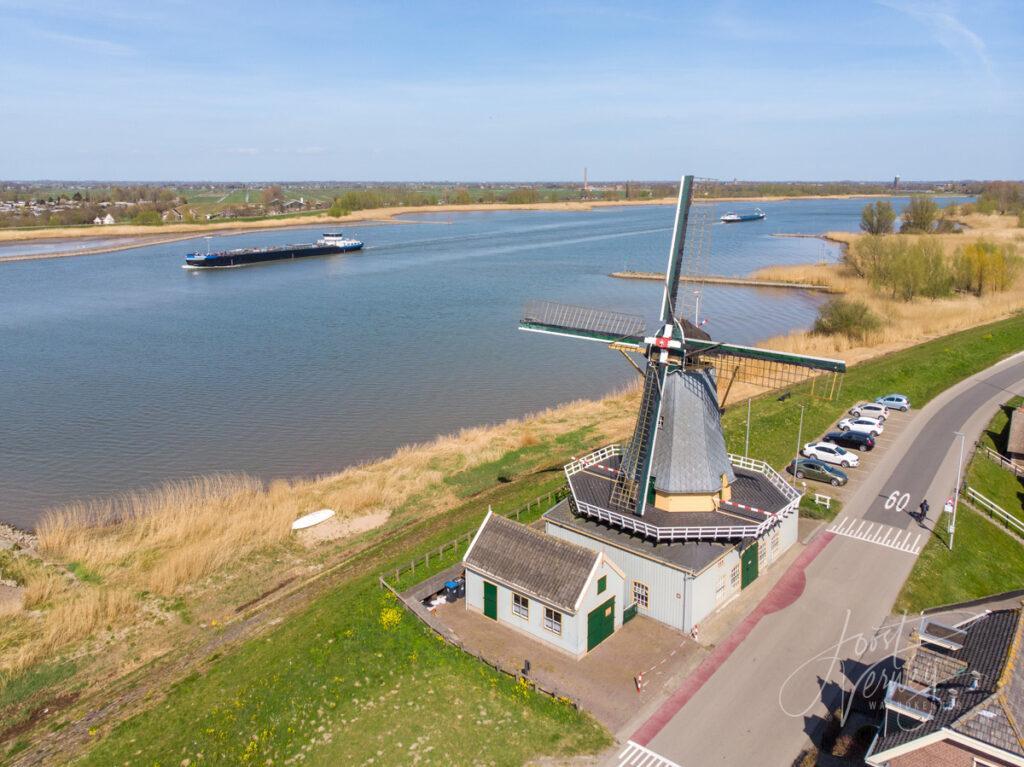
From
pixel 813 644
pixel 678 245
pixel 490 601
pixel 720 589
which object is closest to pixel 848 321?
pixel 678 245

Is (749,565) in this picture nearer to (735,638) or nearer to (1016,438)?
(735,638)

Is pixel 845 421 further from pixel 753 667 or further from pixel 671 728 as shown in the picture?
pixel 671 728

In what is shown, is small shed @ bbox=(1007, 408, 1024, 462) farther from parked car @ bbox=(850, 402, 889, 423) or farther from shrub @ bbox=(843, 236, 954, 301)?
shrub @ bbox=(843, 236, 954, 301)

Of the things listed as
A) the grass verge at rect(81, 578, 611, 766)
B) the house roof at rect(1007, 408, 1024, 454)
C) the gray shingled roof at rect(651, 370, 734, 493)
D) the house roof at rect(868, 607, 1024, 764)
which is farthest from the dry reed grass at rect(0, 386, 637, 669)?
the house roof at rect(868, 607, 1024, 764)

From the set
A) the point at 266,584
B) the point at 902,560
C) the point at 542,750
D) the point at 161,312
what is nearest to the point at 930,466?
the point at 902,560

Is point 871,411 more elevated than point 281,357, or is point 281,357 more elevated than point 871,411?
point 281,357

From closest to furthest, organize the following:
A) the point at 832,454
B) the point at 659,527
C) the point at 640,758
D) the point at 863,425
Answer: the point at 640,758, the point at 659,527, the point at 832,454, the point at 863,425

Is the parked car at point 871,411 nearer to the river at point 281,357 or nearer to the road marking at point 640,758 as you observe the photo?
the river at point 281,357
